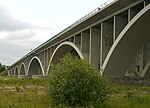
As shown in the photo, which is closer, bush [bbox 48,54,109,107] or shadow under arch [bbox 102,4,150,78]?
bush [bbox 48,54,109,107]

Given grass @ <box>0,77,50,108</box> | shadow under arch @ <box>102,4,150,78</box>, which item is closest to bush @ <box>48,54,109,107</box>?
grass @ <box>0,77,50,108</box>

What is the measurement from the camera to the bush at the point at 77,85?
12773 mm

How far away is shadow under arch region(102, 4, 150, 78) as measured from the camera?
1056 inches

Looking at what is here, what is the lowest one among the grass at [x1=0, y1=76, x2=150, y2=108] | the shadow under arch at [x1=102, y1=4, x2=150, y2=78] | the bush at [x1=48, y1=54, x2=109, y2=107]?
the grass at [x1=0, y1=76, x2=150, y2=108]

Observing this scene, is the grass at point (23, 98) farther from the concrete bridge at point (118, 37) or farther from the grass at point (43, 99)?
the concrete bridge at point (118, 37)

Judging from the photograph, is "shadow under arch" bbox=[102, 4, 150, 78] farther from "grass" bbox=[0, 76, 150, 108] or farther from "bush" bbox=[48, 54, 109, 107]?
"bush" bbox=[48, 54, 109, 107]

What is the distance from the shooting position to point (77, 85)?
12.8 meters

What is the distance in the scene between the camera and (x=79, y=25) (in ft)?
130

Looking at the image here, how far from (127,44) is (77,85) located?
19219 mm

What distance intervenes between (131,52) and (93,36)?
270 inches

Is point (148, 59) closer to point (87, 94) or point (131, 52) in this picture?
point (131, 52)

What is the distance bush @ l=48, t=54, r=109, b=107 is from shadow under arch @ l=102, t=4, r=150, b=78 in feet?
44.0

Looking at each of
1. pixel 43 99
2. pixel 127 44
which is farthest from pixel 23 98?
pixel 127 44

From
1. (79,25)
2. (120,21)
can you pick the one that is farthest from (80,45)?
(120,21)
